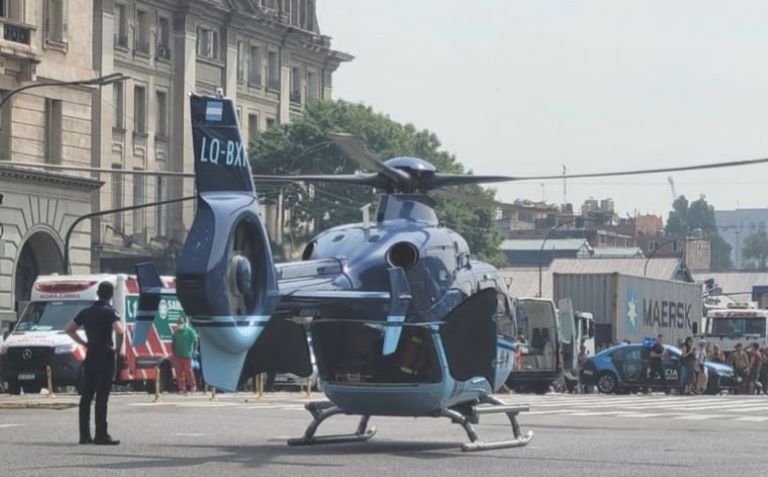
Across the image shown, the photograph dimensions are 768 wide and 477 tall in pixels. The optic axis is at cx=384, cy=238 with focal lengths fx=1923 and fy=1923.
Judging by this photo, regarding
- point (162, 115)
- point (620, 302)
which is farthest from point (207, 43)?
point (620, 302)

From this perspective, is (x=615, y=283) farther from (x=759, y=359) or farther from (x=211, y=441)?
(x=211, y=441)

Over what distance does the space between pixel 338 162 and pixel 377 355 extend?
61.3m

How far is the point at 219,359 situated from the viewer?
1738 centimetres

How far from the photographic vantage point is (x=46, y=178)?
57312 millimetres

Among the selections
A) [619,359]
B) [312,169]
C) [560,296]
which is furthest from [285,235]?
[619,359]

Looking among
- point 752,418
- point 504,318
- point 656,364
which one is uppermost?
point 504,318

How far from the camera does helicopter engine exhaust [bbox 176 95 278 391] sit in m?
17.1

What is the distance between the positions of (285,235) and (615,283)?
20.1 metres

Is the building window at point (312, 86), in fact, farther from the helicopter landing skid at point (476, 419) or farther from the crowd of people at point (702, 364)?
the helicopter landing skid at point (476, 419)

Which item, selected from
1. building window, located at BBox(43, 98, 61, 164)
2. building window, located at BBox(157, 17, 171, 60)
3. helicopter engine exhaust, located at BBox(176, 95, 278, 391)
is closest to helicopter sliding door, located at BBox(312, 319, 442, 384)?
helicopter engine exhaust, located at BBox(176, 95, 278, 391)

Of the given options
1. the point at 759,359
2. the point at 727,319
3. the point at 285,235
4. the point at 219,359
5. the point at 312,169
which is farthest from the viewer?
the point at 312,169

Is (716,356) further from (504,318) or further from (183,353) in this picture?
(504,318)

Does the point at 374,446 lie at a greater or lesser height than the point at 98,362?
lesser

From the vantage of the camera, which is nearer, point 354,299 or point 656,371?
point 354,299
